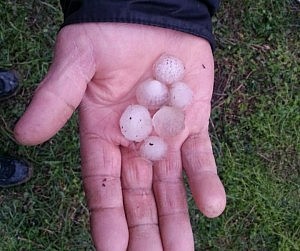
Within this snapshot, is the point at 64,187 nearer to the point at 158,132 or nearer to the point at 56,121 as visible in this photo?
the point at 158,132

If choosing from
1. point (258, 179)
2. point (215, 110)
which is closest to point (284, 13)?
point (215, 110)

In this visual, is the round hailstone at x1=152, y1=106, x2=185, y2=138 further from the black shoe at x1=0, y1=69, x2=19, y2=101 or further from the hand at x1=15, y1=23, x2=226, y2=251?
the black shoe at x1=0, y1=69, x2=19, y2=101

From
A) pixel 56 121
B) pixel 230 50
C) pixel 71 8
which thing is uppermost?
pixel 71 8

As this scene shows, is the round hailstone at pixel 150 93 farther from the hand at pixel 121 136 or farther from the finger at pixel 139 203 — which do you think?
the finger at pixel 139 203

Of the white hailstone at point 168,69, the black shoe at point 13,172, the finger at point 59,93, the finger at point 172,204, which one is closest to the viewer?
the finger at point 59,93

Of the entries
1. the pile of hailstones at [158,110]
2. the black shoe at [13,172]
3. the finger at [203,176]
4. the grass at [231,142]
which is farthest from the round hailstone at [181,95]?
the black shoe at [13,172]
